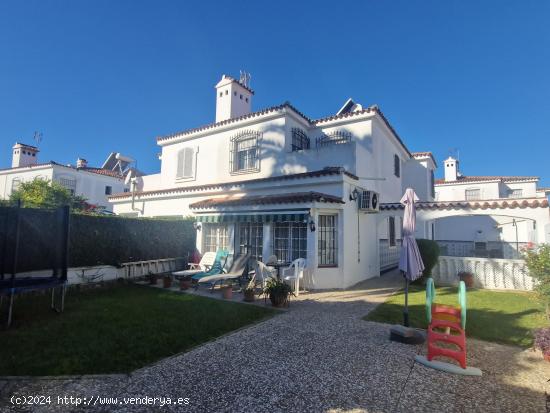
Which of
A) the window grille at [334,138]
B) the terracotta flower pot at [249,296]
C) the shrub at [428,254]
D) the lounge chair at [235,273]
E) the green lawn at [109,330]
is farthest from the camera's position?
the window grille at [334,138]

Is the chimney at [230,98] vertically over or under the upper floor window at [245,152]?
over

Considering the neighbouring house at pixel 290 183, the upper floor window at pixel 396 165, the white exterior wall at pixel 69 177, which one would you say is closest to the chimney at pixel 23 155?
the white exterior wall at pixel 69 177

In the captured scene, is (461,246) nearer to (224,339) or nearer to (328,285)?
(328,285)

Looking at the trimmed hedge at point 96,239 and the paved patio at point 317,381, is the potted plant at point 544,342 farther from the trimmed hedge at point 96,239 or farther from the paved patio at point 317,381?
the trimmed hedge at point 96,239

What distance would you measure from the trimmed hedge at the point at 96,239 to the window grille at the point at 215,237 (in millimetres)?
2340

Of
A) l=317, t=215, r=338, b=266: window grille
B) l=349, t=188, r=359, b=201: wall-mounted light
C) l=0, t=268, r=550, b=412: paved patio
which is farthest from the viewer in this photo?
l=349, t=188, r=359, b=201: wall-mounted light

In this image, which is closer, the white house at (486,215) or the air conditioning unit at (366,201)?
the white house at (486,215)

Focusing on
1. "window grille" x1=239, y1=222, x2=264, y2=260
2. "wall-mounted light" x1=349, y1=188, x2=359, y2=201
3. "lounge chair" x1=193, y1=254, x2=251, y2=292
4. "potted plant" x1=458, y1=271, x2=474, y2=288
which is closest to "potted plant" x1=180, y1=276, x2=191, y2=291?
"lounge chair" x1=193, y1=254, x2=251, y2=292

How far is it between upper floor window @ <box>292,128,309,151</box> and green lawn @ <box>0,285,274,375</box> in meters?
15.5

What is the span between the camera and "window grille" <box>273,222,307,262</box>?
669 inches

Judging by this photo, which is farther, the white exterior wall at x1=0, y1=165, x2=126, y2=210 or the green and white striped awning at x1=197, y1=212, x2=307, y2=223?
the white exterior wall at x1=0, y1=165, x2=126, y2=210

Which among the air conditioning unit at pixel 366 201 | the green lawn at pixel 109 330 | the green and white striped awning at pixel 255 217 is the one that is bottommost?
the green lawn at pixel 109 330

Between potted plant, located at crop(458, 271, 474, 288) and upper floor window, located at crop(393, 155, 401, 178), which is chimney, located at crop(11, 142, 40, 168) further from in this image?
potted plant, located at crop(458, 271, 474, 288)

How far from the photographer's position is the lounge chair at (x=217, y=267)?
1722 centimetres
